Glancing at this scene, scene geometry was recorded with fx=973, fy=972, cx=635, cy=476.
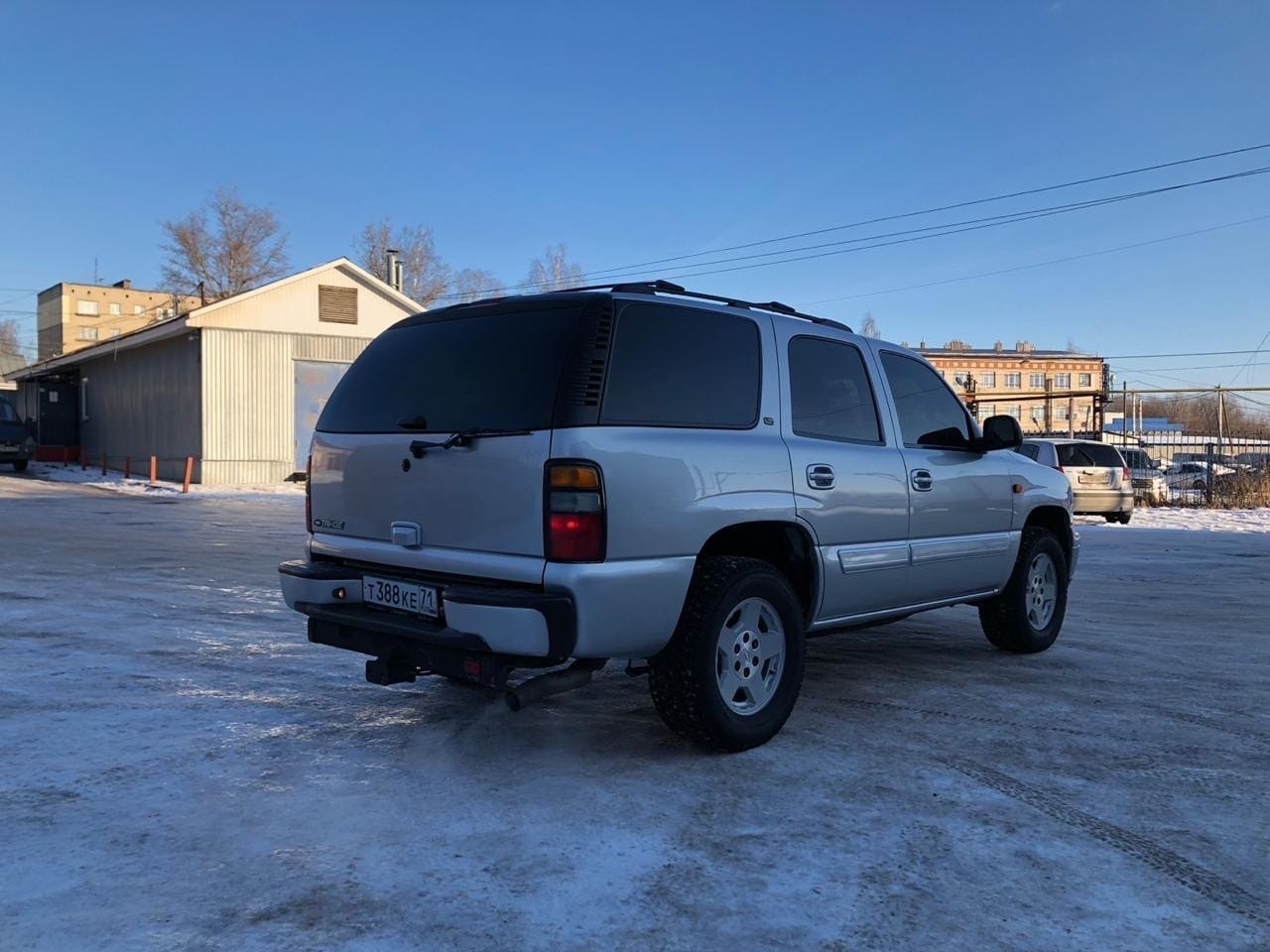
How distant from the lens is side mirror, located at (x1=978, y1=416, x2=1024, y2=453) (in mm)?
5621

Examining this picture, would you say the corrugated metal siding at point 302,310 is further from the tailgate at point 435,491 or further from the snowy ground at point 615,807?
the tailgate at point 435,491

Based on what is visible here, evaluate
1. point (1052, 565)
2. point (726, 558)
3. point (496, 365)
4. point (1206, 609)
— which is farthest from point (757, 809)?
point (1206, 609)

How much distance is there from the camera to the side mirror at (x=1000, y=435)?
5.62 meters

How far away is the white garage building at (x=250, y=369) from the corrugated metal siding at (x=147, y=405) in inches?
2.1

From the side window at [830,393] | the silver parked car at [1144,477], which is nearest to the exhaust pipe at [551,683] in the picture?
the side window at [830,393]

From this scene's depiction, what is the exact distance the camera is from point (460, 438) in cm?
373

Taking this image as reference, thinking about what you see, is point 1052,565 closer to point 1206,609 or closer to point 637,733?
point 1206,609

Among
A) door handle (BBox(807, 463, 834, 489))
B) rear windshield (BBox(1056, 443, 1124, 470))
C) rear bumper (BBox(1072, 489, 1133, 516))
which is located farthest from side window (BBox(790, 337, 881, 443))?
rear bumper (BBox(1072, 489, 1133, 516))

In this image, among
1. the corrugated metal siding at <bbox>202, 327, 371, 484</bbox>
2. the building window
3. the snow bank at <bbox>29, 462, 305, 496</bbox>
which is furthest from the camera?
the building window

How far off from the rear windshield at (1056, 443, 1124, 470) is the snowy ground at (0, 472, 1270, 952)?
11.5 meters

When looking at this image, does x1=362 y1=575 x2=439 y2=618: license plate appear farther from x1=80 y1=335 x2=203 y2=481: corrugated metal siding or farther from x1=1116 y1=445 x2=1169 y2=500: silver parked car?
x1=80 y1=335 x2=203 y2=481: corrugated metal siding

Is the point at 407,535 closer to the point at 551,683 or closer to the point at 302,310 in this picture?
the point at 551,683

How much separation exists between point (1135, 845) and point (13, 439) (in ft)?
103

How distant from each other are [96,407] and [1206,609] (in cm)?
3394
